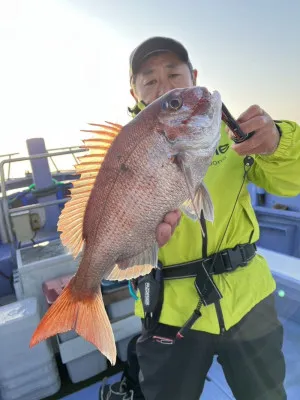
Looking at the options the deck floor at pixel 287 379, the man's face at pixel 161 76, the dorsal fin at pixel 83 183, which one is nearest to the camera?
the dorsal fin at pixel 83 183

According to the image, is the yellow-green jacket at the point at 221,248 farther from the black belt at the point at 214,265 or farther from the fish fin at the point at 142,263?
the fish fin at the point at 142,263

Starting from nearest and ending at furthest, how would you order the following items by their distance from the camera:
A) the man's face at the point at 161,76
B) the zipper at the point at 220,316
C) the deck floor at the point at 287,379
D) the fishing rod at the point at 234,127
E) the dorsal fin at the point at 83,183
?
the fishing rod at the point at 234,127 < the dorsal fin at the point at 83,183 < the zipper at the point at 220,316 < the man's face at the point at 161,76 < the deck floor at the point at 287,379

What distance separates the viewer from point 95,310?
5.04 ft

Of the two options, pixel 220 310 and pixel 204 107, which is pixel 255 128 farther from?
pixel 220 310

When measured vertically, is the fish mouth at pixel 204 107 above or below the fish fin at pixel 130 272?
above

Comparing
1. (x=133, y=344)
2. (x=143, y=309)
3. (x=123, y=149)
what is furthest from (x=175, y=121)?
(x=133, y=344)

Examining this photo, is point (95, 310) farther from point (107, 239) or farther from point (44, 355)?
point (44, 355)

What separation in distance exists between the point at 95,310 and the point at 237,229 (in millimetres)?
906

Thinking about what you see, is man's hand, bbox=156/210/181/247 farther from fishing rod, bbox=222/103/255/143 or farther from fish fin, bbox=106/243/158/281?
fishing rod, bbox=222/103/255/143

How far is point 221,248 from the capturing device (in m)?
1.85

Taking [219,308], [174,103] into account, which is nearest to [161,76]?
[174,103]

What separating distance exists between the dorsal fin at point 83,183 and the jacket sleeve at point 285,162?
2.36ft

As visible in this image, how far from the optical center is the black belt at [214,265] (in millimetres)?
1802

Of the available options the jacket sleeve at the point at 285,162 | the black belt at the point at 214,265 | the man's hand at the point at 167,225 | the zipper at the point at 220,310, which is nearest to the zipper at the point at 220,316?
the zipper at the point at 220,310
